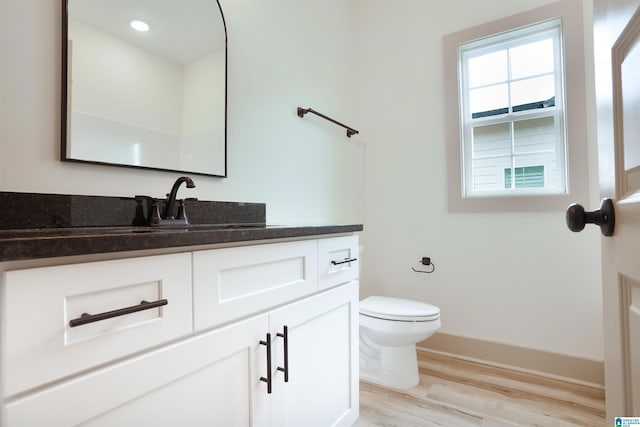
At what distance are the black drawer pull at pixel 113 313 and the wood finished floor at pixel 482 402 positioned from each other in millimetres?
1232

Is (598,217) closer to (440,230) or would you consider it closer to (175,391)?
(175,391)

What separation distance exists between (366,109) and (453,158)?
31.0 inches

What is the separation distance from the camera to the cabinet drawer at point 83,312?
1.57 ft

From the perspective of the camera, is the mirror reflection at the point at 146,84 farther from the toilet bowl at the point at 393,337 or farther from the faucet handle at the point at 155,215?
the toilet bowl at the point at 393,337

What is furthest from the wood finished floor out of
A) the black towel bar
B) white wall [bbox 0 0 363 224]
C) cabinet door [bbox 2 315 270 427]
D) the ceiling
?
the ceiling

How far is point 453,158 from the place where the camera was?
85.0 inches

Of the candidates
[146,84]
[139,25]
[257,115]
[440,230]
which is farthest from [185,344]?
[440,230]

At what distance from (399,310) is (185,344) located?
1310mm

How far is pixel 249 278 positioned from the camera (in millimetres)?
870

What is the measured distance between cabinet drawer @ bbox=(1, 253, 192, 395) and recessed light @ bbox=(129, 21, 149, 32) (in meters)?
0.99

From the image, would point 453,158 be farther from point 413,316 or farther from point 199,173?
point 199,173

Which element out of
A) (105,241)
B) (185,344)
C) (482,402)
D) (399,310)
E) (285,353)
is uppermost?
(105,241)

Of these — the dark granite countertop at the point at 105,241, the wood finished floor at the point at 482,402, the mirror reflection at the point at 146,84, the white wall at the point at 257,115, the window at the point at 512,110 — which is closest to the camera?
the dark granite countertop at the point at 105,241

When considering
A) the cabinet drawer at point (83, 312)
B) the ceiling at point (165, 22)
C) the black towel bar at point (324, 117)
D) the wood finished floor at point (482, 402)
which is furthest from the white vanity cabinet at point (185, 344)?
the black towel bar at point (324, 117)
